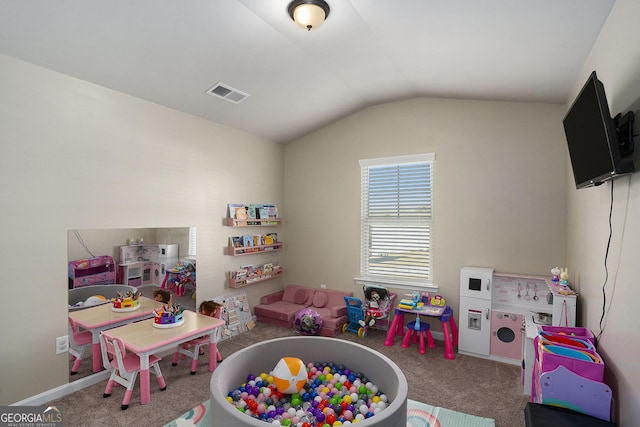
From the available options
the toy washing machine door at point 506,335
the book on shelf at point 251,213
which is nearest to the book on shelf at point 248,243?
the book on shelf at point 251,213

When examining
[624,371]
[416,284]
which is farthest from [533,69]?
Result: [416,284]

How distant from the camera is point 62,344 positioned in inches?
111

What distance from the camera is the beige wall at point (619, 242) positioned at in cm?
163

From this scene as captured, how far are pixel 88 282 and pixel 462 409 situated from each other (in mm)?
3380

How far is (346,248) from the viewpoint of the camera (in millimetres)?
4820

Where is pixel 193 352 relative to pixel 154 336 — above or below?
below

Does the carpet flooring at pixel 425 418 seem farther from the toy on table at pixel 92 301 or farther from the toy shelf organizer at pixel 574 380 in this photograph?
the toy on table at pixel 92 301

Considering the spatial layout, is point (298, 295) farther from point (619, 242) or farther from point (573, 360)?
point (619, 242)

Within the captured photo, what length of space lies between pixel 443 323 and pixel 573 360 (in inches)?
71.1

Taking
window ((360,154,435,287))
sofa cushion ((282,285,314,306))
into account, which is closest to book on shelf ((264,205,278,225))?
sofa cushion ((282,285,314,306))

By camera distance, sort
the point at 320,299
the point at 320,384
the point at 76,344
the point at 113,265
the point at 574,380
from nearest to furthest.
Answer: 1. the point at 574,380
2. the point at 320,384
3. the point at 76,344
4. the point at 113,265
5. the point at 320,299

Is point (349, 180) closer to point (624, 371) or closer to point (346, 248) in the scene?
point (346, 248)

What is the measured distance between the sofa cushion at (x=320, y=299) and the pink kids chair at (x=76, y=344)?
275 centimetres

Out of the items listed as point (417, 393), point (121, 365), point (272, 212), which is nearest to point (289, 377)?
point (417, 393)
